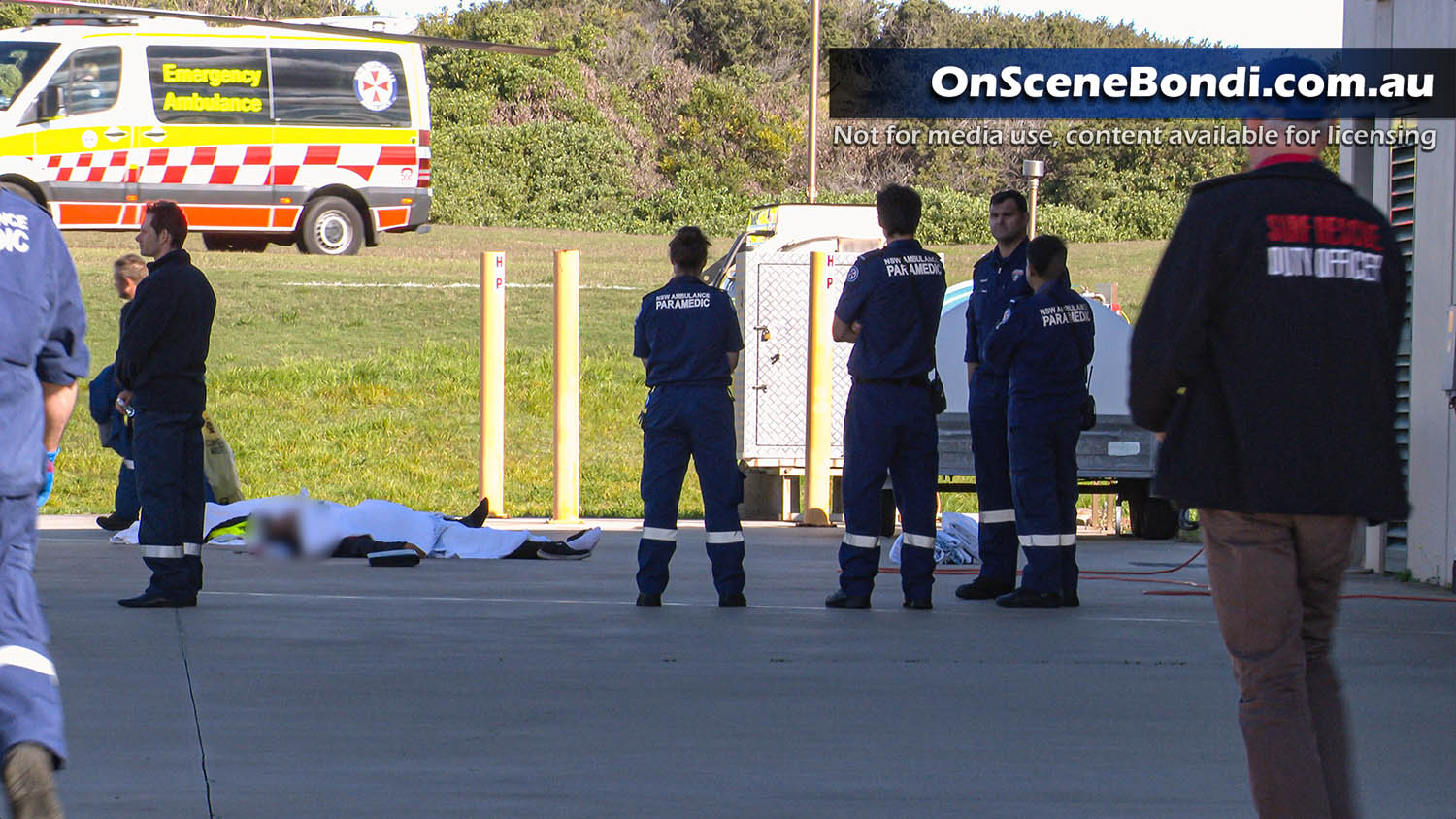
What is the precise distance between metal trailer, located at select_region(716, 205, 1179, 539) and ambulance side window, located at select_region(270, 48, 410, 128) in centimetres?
1217

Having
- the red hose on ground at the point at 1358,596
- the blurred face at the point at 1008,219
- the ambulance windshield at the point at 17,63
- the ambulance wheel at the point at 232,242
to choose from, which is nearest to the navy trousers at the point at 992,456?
the blurred face at the point at 1008,219

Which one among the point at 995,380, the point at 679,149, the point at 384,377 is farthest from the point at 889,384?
the point at 679,149

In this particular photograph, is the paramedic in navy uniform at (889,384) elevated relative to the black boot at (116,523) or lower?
elevated

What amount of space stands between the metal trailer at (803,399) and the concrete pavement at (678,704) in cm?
430

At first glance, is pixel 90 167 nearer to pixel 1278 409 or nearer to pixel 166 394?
pixel 166 394

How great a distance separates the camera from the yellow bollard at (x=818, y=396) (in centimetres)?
1570

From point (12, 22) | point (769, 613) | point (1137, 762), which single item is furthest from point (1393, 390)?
point (12, 22)

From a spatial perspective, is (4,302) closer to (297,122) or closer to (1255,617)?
(1255,617)

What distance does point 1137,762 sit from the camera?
19.4 feet

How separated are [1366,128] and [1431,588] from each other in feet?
9.80

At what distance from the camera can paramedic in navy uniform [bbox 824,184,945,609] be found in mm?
9539

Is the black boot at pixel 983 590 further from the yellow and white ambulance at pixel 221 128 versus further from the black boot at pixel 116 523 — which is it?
the yellow and white ambulance at pixel 221 128

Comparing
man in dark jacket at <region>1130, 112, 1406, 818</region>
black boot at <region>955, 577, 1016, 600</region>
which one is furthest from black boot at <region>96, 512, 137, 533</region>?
man in dark jacket at <region>1130, 112, 1406, 818</region>

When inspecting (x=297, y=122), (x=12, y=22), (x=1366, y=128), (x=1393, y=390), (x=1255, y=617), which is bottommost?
(x=1255, y=617)
